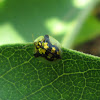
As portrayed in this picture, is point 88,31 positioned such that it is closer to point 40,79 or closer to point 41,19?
point 41,19

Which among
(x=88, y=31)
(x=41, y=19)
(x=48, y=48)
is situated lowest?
(x=88, y=31)

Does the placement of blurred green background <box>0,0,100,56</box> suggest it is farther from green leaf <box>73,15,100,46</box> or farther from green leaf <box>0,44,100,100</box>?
green leaf <box>0,44,100,100</box>

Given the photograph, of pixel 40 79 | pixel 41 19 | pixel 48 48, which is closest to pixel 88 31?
pixel 41 19

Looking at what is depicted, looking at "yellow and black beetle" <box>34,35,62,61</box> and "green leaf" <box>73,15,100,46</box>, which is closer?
"yellow and black beetle" <box>34,35,62,61</box>

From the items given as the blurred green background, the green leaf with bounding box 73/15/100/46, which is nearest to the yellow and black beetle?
the blurred green background

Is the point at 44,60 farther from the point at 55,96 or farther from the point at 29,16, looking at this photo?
the point at 29,16

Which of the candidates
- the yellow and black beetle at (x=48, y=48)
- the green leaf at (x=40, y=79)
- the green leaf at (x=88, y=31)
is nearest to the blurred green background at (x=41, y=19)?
the green leaf at (x=88, y=31)
